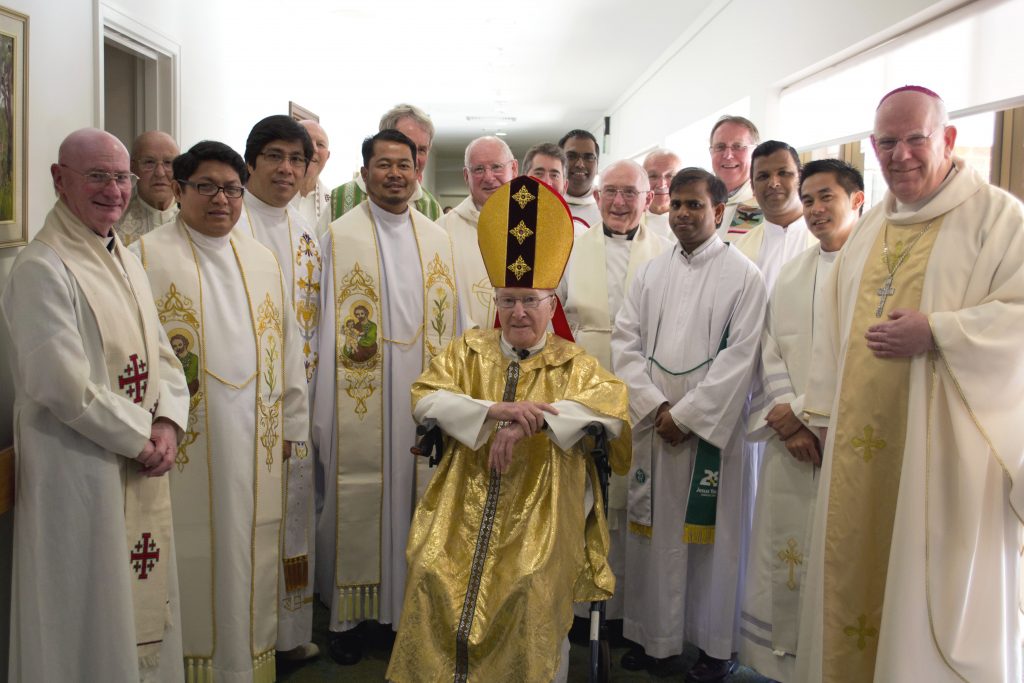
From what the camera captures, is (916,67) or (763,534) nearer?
(763,534)

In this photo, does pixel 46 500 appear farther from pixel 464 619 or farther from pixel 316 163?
pixel 316 163

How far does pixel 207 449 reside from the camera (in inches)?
122

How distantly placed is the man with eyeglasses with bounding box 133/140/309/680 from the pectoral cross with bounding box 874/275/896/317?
220 cm

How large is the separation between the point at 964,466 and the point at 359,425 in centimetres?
232

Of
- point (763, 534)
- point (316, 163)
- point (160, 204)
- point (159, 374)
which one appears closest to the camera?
point (159, 374)

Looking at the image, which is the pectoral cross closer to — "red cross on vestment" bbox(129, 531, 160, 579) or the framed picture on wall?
"red cross on vestment" bbox(129, 531, 160, 579)

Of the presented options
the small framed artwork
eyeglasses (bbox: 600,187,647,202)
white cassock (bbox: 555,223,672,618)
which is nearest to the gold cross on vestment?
white cassock (bbox: 555,223,672,618)

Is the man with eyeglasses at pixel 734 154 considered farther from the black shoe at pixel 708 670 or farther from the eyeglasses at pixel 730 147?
the black shoe at pixel 708 670

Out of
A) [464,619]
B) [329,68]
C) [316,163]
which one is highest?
[329,68]

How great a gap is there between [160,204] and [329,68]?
6807mm

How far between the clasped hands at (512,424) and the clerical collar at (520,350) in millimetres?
327

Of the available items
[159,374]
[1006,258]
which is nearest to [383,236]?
[159,374]

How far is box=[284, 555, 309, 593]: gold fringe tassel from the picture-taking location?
355 cm

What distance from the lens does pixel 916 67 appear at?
202 inches
